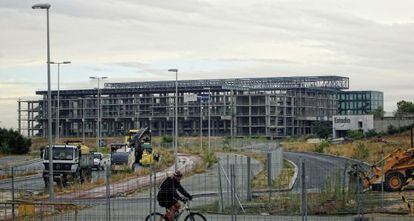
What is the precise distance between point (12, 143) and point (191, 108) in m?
52.1

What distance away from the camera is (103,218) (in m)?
22.6

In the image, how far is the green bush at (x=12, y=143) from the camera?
9694cm

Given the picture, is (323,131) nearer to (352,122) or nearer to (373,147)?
(352,122)

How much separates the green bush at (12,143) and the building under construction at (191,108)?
144 feet

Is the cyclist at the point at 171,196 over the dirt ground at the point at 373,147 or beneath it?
over

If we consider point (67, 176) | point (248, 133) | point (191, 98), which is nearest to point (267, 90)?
point (248, 133)

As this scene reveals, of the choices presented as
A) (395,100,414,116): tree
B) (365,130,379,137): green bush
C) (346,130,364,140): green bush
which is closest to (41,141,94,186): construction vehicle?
(346,130,364,140): green bush

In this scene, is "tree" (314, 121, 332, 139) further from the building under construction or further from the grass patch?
the grass patch

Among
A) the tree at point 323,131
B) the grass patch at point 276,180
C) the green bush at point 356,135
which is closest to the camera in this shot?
the grass patch at point 276,180

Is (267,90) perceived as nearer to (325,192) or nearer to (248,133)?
(248,133)

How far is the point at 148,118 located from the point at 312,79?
39264 millimetres

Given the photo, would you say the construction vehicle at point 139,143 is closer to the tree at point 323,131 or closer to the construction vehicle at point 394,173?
the construction vehicle at point 394,173

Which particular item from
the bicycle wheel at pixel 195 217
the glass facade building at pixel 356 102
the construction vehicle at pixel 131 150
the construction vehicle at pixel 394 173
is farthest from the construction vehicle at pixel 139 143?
the glass facade building at pixel 356 102

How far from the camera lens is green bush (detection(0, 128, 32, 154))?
318ft
